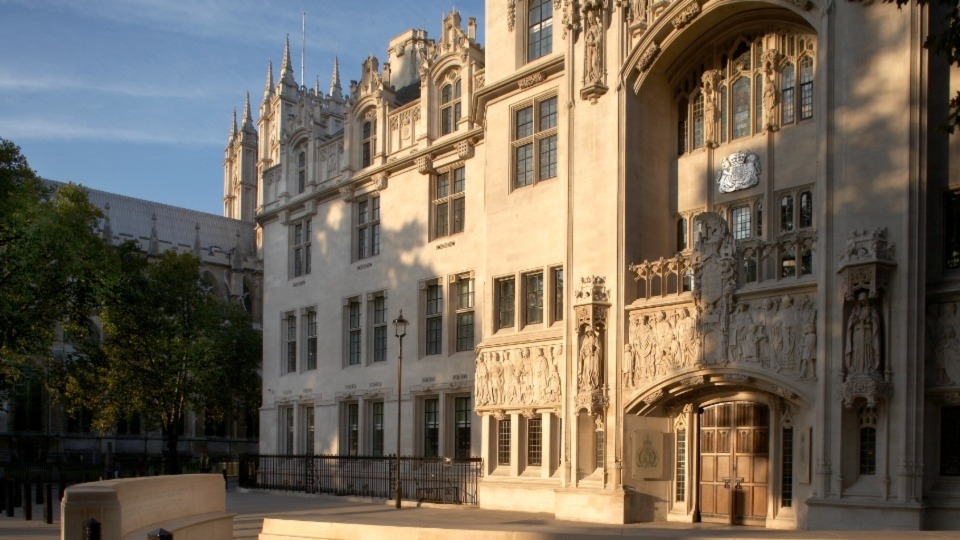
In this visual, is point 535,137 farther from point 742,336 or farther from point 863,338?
point 863,338

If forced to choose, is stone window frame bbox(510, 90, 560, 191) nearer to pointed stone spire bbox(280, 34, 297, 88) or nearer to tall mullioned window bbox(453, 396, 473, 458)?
tall mullioned window bbox(453, 396, 473, 458)

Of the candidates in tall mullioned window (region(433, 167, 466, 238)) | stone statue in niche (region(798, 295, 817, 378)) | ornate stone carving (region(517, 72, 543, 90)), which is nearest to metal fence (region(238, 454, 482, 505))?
tall mullioned window (region(433, 167, 466, 238))

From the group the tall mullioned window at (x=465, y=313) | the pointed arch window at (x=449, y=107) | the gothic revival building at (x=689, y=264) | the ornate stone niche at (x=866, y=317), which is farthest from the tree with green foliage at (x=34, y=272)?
the ornate stone niche at (x=866, y=317)

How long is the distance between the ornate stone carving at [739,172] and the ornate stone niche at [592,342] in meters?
3.49

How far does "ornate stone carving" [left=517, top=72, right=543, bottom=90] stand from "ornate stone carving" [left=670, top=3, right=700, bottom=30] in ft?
15.2

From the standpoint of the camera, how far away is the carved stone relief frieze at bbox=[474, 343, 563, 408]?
79.4 ft

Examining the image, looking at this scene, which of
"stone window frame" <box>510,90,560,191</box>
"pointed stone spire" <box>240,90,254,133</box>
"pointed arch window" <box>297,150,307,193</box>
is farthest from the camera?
"pointed stone spire" <box>240,90,254,133</box>

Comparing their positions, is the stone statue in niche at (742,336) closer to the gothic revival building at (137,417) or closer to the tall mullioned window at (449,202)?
the tall mullioned window at (449,202)

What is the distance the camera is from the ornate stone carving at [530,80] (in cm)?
2581

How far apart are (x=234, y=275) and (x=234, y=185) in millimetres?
34055

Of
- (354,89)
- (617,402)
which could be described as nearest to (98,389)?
(354,89)

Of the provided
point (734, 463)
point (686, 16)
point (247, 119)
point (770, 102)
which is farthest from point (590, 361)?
point (247, 119)

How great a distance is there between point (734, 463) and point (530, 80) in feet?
35.5

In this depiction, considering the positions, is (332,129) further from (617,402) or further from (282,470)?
(617,402)
